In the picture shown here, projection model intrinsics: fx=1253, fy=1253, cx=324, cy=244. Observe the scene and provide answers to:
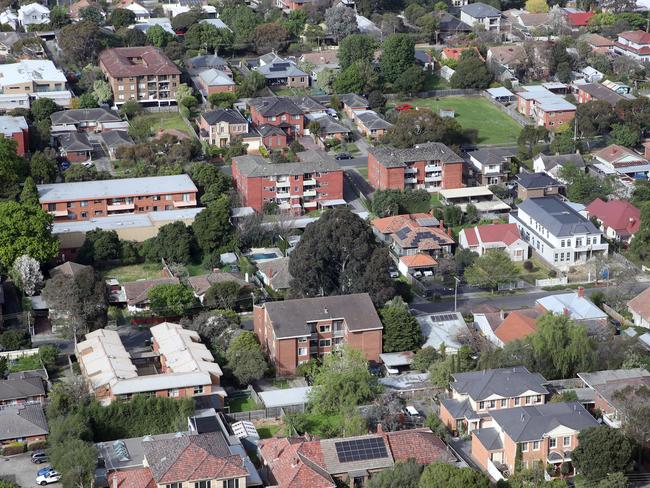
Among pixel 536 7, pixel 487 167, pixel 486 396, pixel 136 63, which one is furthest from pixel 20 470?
pixel 536 7

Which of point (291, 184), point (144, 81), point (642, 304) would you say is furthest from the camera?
point (144, 81)

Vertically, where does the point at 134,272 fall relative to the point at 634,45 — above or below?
above

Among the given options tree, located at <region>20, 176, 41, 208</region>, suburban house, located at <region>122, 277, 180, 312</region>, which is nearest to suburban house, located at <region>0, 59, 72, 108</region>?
tree, located at <region>20, 176, 41, 208</region>

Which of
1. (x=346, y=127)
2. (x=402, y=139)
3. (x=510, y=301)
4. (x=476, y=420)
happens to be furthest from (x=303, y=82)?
(x=476, y=420)

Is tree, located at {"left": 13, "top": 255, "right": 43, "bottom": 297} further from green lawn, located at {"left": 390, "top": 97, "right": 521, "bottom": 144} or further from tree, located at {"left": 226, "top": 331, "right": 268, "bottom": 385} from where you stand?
green lawn, located at {"left": 390, "top": 97, "right": 521, "bottom": 144}

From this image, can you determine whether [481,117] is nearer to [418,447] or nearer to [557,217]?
[557,217]

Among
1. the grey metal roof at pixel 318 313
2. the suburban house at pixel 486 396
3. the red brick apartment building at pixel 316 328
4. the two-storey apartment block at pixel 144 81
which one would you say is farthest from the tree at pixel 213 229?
the two-storey apartment block at pixel 144 81
